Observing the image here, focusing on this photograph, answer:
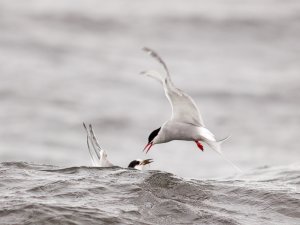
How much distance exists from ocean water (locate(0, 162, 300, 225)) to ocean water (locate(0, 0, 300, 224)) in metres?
0.02

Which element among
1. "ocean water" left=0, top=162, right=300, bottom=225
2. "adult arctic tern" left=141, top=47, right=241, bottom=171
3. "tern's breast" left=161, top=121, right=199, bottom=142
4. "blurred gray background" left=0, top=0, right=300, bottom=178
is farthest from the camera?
"blurred gray background" left=0, top=0, right=300, bottom=178

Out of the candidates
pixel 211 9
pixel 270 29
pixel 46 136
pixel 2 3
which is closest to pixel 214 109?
pixel 46 136

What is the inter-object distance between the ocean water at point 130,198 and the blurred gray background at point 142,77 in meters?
7.73

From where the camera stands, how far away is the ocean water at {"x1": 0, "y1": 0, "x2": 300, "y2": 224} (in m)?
7.83

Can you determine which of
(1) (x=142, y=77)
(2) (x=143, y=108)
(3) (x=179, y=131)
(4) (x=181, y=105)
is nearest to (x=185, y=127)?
(3) (x=179, y=131)

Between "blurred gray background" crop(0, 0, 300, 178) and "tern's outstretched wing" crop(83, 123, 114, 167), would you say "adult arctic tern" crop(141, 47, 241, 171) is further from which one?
"blurred gray background" crop(0, 0, 300, 178)

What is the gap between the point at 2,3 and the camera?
114ft

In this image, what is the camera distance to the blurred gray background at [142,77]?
20.0 m

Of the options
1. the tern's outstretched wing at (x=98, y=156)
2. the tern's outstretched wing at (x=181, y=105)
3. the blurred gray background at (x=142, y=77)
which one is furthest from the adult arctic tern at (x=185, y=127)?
the blurred gray background at (x=142, y=77)

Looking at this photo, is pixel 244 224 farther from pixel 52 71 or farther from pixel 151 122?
pixel 52 71

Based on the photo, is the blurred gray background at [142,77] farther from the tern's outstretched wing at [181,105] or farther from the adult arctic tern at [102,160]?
the tern's outstretched wing at [181,105]

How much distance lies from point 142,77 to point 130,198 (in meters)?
17.8

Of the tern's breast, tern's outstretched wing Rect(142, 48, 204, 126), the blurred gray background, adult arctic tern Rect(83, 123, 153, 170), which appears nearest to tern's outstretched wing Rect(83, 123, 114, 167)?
adult arctic tern Rect(83, 123, 153, 170)

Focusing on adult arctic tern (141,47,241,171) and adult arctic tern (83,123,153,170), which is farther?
adult arctic tern (83,123,153,170)
